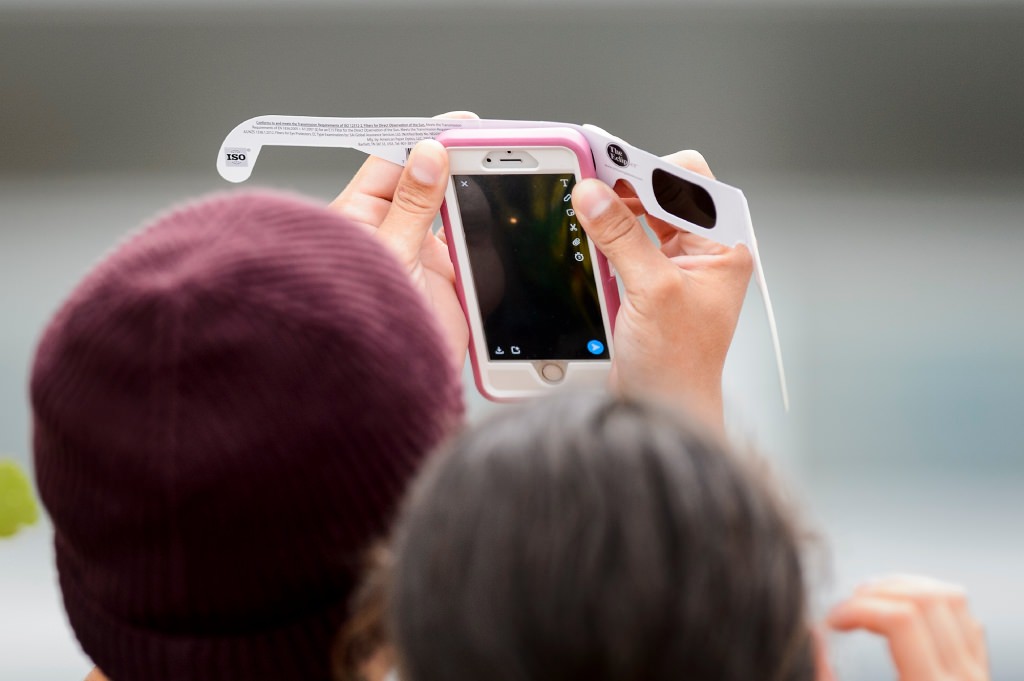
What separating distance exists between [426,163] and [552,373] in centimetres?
17

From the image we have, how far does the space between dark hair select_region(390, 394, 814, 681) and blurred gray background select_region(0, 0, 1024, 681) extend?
5.24 feet

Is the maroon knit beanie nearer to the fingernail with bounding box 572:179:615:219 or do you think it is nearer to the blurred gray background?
the fingernail with bounding box 572:179:615:219

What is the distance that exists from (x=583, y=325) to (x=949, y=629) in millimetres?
377

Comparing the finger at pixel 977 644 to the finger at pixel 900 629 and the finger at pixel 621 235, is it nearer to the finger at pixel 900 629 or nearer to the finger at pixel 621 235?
the finger at pixel 900 629

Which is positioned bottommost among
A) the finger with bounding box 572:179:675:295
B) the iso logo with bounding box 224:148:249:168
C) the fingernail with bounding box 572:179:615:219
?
the finger with bounding box 572:179:675:295

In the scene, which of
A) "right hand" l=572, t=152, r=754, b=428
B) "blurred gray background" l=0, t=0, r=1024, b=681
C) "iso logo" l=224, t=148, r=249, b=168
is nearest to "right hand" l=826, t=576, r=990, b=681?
"right hand" l=572, t=152, r=754, b=428

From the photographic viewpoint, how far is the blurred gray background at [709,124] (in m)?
2.03

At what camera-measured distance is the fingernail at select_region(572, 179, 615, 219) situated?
0.69 metres

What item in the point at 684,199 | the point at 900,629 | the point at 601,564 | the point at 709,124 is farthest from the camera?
the point at 709,124

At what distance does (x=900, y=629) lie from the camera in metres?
0.41

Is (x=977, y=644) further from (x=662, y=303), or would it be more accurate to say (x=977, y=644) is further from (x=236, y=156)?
(x=236, y=156)

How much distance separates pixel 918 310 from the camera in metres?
2.18

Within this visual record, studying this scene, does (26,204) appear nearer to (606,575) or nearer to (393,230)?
(393,230)

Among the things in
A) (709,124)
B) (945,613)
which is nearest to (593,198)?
(945,613)
